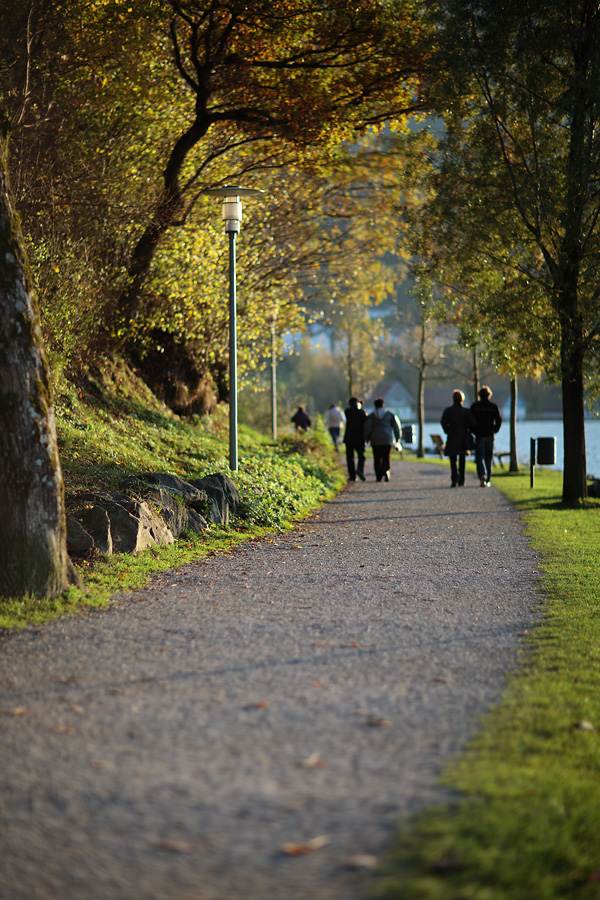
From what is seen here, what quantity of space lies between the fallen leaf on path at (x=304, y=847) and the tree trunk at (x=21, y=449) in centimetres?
408

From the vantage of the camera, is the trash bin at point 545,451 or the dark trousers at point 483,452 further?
the trash bin at point 545,451

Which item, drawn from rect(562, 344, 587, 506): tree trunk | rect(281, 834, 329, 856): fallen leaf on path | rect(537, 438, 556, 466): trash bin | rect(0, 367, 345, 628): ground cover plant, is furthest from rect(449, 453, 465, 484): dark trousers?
rect(281, 834, 329, 856): fallen leaf on path

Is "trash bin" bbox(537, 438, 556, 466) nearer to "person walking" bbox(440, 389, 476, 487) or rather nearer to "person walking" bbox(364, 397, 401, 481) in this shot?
"person walking" bbox(440, 389, 476, 487)

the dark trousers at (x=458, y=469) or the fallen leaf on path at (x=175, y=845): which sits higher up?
Answer: the dark trousers at (x=458, y=469)

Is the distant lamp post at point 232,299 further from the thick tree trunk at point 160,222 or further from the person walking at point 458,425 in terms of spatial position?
the person walking at point 458,425

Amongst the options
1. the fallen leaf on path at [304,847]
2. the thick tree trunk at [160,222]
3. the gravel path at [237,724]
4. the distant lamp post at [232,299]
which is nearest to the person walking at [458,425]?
the distant lamp post at [232,299]

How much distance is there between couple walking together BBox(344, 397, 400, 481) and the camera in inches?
749

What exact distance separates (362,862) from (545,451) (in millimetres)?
16652

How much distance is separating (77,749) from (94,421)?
34.4ft

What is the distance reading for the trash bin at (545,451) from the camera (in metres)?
18.6

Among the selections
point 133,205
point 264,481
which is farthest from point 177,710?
point 133,205

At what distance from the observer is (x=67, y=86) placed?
13.5 metres

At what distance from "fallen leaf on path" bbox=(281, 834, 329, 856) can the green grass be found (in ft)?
0.82

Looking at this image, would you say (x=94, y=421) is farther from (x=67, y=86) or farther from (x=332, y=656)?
(x=332, y=656)
